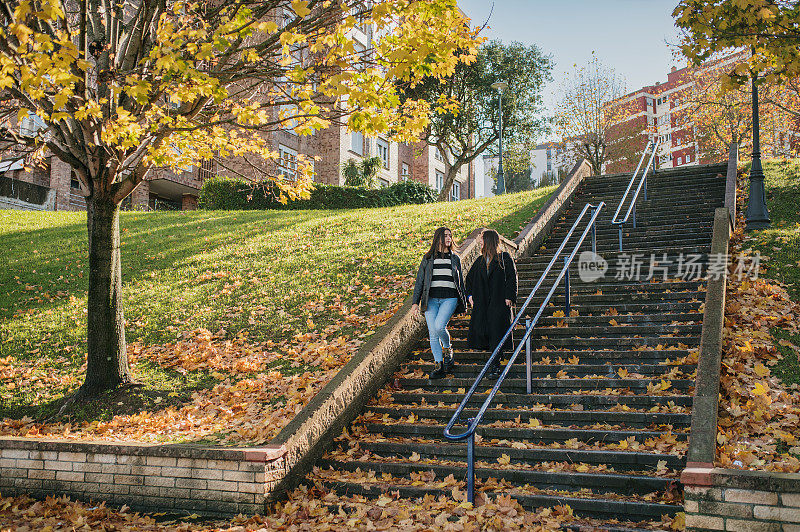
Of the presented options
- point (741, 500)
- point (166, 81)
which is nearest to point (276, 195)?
point (166, 81)

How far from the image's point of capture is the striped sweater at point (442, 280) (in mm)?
7441

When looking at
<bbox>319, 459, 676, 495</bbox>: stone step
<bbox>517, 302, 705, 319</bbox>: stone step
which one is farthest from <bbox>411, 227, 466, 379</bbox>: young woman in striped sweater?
<bbox>517, 302, 705, 319</bbox>: stone step

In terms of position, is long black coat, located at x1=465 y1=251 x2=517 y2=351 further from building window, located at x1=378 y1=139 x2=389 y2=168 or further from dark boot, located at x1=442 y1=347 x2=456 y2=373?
building window, located at x1=378 y1=139 x2=389 y2=168

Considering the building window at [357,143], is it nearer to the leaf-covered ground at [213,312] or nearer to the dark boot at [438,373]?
the leaf-covered ground at [213,312]

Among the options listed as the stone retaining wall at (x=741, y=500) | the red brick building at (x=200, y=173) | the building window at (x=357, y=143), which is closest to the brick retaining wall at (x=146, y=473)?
the stone retaining wall at (x=741, y=500)

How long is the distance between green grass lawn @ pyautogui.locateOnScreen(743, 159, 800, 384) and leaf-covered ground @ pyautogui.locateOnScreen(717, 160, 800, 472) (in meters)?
0.01

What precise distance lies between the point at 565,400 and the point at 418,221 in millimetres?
10546

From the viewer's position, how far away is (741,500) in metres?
4.01

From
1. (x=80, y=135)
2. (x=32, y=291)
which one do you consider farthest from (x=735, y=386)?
(x=32, y=291)

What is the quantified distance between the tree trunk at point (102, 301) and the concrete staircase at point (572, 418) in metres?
3.67

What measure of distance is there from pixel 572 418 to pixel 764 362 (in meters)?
2.28

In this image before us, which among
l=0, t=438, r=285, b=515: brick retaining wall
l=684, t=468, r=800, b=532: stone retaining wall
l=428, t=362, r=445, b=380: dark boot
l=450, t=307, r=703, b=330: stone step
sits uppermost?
l=450, t=307, r=703, b=330: stone step

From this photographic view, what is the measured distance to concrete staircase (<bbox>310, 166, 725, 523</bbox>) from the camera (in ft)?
16.7

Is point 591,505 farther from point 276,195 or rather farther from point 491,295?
point 276,195
